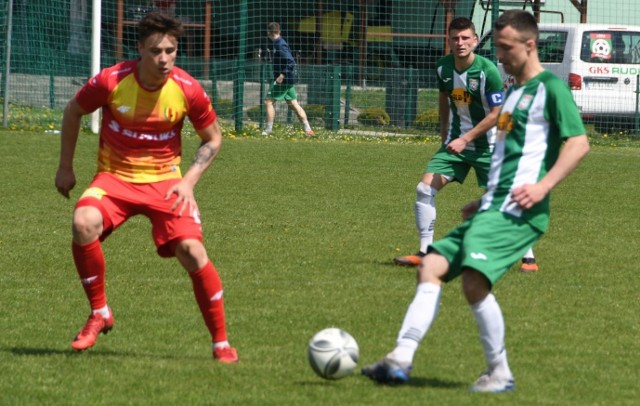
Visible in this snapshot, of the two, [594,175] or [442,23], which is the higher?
[442,23]

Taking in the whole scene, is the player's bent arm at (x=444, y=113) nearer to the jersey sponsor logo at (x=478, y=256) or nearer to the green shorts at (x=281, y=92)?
the jersey sponsor logo at (x=478, y=256)

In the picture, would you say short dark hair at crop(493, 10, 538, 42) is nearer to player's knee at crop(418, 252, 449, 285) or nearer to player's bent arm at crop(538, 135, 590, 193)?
player's bent arm at crop(538, 135, 590, 193)

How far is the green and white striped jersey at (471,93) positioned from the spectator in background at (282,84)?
11.5 metres

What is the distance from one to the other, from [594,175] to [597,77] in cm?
544

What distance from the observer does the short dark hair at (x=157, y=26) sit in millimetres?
6301

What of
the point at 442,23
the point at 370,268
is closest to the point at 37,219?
the point at 370,268

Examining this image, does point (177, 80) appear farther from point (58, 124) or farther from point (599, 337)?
point (58, 124)

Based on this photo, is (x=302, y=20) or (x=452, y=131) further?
(x=302, y=20)

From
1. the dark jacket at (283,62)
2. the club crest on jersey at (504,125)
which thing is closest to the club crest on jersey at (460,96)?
the club crest on jersey at (504,125)

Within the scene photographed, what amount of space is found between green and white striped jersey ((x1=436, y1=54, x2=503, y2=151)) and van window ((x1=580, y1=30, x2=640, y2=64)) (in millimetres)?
12728

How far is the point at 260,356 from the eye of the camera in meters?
6.64

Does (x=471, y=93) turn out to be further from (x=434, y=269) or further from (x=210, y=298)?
(x=434, y=269)

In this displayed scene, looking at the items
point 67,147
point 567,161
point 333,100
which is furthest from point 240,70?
point 567,161

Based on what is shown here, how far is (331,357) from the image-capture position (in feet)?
19.3
